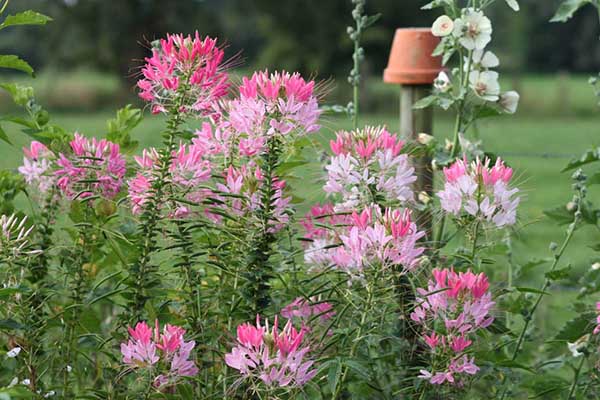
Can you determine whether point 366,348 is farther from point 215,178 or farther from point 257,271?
point 215,178

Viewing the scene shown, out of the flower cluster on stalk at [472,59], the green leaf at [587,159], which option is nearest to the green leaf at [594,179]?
the green leaf at [587,159]

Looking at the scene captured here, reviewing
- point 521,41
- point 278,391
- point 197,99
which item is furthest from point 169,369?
point 521,41

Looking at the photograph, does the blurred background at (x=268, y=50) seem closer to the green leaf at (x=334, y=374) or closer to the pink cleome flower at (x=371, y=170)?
the pink cleome flower at (x=371, y=170)

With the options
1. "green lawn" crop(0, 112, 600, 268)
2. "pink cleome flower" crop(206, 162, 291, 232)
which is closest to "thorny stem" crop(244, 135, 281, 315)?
"pink cleome flower" crop(206, 162, 291, 232)

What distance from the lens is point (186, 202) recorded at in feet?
6.07

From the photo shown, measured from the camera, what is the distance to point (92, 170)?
2.18 metres

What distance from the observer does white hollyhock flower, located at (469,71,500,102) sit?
2613mm

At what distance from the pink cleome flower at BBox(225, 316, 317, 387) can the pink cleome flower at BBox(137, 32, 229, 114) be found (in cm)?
53

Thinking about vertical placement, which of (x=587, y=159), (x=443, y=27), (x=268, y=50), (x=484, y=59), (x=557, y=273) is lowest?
(x=268, y=50)

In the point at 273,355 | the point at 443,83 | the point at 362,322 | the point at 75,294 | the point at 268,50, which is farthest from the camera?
the point at 268,50

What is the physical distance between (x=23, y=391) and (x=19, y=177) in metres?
1.21

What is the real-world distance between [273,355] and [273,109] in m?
0.51

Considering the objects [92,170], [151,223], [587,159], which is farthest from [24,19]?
[587,159]

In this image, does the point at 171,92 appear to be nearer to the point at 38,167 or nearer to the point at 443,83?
the point at 38,167
